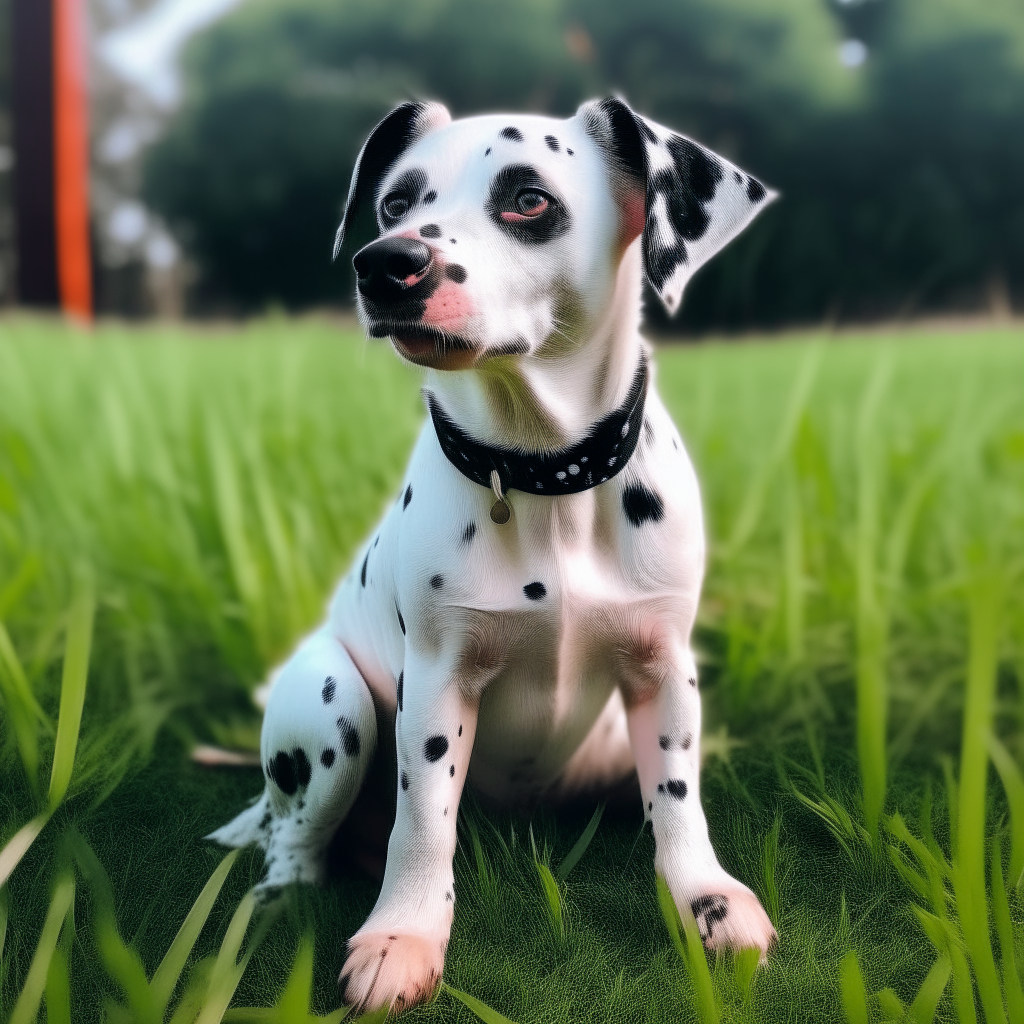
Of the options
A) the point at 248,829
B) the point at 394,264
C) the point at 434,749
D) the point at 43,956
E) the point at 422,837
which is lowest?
the point at 248,829

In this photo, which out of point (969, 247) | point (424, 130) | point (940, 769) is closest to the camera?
point (424, 130)

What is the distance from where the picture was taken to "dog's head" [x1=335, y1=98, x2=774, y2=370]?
4.20ft

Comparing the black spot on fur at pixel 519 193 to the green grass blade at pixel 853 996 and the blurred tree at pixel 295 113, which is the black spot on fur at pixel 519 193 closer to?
the green grass blade at pixel 853 996

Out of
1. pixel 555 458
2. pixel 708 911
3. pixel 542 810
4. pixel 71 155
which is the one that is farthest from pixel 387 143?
pixel 71 155

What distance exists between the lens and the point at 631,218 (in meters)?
1.52

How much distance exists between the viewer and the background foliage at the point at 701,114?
8.66 metres

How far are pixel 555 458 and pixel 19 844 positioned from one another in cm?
103

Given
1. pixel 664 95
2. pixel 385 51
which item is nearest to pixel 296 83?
pixel 385 51

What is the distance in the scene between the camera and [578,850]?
161cm

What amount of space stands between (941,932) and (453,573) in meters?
0.84

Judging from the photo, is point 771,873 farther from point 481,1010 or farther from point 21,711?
point 21,711

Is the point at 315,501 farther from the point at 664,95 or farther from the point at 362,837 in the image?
the point at 664,95

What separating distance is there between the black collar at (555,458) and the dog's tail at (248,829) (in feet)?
2.40

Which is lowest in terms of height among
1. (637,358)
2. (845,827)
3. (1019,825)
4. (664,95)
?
(845,827)
